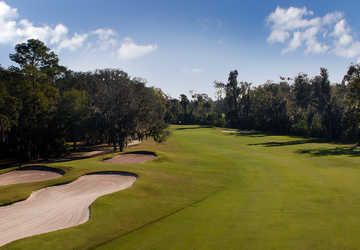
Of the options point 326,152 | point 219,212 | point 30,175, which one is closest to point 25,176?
point 30,175

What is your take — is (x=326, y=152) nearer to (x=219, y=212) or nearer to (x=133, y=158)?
(x=133, y=158)

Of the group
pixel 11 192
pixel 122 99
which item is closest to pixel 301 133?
pixel 122 99

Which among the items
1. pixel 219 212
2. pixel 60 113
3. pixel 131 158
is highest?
pixel 60 113

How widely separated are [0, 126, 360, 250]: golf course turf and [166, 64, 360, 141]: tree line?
130 feet

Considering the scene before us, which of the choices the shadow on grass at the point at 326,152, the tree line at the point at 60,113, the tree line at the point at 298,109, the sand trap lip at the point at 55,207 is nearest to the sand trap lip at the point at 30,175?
the sand trap lip at the point at 55,207

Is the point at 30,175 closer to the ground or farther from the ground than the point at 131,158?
closer to the ground

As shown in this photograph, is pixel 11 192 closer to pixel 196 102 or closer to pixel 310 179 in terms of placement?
pixel 310 179

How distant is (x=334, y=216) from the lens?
11883mm

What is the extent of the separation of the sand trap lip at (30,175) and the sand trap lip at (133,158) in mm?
7261

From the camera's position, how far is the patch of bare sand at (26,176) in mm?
22375

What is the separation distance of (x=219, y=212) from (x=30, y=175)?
18565 mm

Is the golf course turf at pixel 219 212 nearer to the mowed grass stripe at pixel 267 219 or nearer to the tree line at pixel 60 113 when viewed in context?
the mowed grass stripe at pixel 267 219

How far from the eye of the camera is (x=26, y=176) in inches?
925

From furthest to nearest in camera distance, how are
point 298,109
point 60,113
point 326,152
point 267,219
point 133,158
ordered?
point 298,109 < point 60,113 < point 326,152 < point 133,158 < point 267,219
